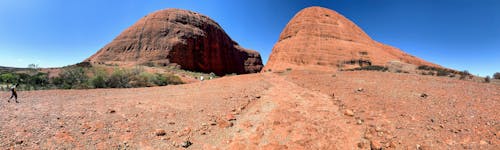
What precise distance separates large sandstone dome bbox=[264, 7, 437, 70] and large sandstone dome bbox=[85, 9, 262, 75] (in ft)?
58.9

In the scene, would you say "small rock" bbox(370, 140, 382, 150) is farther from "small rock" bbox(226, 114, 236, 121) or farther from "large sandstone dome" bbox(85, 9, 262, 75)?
"large sandstone dome" bbox(85, 9, 262, 75)

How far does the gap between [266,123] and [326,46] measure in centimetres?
2128

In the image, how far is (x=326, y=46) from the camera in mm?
24281

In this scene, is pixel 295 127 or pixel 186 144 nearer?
pixel 186 144

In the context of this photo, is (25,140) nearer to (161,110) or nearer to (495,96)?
(161,110)

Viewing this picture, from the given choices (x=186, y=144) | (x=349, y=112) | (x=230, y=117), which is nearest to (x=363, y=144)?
(x=349, y=112)

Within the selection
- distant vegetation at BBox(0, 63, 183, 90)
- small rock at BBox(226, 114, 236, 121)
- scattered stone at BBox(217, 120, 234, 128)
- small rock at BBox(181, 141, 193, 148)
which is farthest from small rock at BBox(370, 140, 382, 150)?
distant vegetation at BBox(0, 63, 183, 90)

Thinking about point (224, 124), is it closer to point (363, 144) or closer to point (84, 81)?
point (363, 144)

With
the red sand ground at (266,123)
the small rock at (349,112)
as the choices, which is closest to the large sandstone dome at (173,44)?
the red sand ground at (266,123)

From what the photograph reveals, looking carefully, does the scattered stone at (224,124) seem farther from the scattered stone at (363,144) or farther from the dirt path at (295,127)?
the scattered stone at (363,144)

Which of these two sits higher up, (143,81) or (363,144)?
(143,81)

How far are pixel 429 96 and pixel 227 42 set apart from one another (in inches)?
1963

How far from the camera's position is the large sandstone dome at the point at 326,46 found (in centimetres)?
2247

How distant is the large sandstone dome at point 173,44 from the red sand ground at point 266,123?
103 ft
